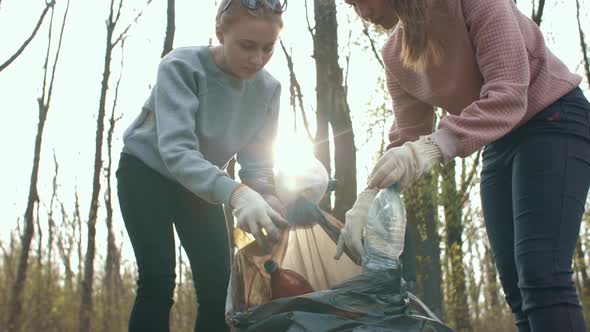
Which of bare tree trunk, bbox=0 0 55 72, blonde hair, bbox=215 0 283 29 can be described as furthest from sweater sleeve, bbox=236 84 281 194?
bare tree trunk, bbox=0 0 55 72

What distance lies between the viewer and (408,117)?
2381mm

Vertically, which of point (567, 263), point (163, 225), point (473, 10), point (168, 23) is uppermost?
point (168, 23)

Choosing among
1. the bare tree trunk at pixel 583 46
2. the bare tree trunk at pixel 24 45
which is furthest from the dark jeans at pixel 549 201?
the bare tree trunk at pixel 583 46

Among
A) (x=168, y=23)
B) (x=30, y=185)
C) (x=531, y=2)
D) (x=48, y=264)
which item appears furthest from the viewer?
(x=531, y=2)

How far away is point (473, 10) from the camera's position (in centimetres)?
200

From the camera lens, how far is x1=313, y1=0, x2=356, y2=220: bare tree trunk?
5.87 metres

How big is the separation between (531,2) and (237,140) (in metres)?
6.70

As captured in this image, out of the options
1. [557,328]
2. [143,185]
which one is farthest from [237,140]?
[557,328]

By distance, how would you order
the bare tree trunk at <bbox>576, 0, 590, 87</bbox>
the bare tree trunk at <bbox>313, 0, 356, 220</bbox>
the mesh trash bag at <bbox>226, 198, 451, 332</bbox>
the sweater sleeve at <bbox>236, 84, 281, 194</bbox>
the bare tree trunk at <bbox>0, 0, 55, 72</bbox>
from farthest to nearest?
1. the bare tree trunk at <bbox>576, 0, 590, 87</bbox>
2. the bare tree trunk at <bbox>313, 0, 356, 220</bbox>
3. the bare tree trunk at <bbox>0, 0, 55, 72</bbox>
4. the sweater sleeve at <bbox>236, 84, 281, 194</bbox>
5. the mesh trash bag at <bbox>226, 198, 451, 332</bbox>

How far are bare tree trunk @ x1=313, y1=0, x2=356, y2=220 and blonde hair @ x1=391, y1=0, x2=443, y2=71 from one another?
3680 mm

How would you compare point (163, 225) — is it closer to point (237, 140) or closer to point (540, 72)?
point (237, 140)

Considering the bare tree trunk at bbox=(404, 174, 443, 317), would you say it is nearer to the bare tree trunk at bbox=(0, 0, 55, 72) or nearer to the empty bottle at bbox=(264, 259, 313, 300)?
the bare tree trunk at bbox=(0, 0, 55, 72)

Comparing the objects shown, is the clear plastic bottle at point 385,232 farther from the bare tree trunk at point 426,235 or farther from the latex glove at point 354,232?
the bare tree trunk at point 426,235

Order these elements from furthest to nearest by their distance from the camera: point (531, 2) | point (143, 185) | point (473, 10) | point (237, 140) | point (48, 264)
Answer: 1. point (531, 2)
2. point (48, 264)
3. point (237, 140)
4. point (143, 185)
5. point (473, 10)
